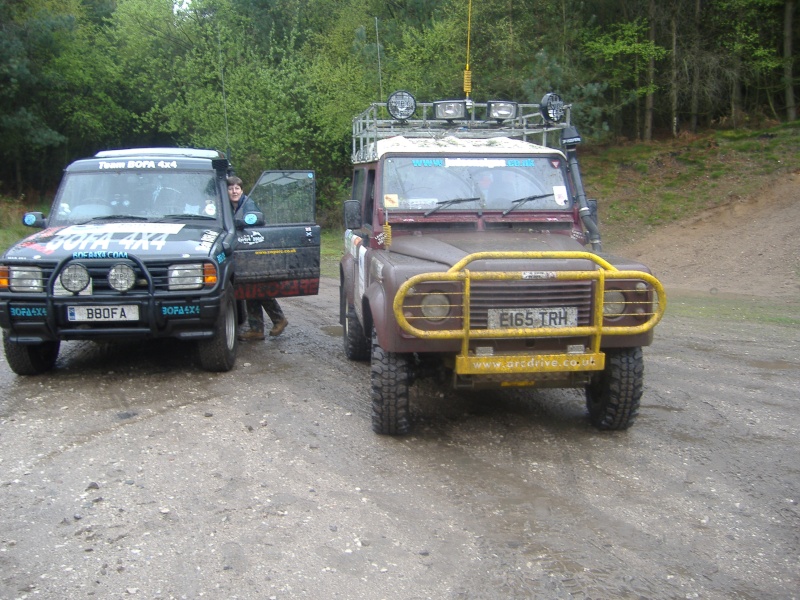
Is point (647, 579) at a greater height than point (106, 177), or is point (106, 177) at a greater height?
point (106, 177)

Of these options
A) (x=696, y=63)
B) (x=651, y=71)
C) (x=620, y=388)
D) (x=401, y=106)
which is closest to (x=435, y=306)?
(x=620, y=388)

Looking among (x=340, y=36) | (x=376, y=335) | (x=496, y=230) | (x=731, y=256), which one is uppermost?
(x=340, y=36)

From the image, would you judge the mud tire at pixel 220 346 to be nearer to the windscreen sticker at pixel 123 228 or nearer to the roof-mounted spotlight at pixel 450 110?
the windscreen sticker at pixel 123 228

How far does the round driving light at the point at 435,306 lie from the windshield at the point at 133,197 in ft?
11.4

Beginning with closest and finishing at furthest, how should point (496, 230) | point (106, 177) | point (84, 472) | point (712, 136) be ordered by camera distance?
1. point (84, 472)
2. point (496, 230)
3. point (106, 177)
4. point (712, 136)

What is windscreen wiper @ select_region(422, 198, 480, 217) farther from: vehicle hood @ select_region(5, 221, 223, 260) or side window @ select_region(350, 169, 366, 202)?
vehicle hood @ select_region(5, 221, 223, 260)

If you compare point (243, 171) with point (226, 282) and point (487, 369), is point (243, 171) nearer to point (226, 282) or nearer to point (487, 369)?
point (226, 282)

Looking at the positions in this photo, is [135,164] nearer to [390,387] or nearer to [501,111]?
[501,111]

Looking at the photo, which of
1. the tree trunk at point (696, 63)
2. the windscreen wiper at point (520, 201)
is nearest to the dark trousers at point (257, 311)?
the windscreen wiper at point (520, 201)

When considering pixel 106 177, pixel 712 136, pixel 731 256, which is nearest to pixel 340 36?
pixel 712 136

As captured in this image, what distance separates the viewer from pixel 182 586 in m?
3.51

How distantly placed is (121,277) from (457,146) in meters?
2.98

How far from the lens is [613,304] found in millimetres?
5148

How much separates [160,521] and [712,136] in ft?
76.9
